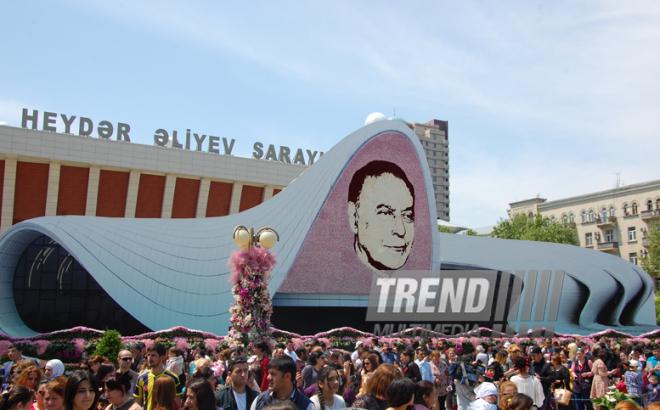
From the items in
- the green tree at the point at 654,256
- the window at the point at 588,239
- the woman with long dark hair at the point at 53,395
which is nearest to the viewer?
the woman with long dark hair at the point at 53,395

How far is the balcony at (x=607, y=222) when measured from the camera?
176 ft

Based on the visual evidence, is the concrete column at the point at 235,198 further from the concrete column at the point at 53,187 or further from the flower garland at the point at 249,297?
the flower garland at the point at 249,297

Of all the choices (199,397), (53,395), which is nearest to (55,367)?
(53,395)

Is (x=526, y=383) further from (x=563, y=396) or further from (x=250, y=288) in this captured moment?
(x=250, y=288)

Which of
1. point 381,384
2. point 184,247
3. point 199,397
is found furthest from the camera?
point 184,247

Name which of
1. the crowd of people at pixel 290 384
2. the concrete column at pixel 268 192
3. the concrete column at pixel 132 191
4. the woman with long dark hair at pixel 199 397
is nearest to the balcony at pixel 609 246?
the concrete column at pixel 268 192

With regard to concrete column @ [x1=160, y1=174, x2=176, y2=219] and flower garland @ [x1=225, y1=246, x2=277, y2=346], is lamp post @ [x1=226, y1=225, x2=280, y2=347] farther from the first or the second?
concrete column @ [x1=160, y1=174, x2=176, y2=219]

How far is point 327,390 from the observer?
533cm

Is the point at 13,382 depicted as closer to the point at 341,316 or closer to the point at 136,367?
the point at 136,367

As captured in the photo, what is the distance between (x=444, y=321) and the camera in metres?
25.2

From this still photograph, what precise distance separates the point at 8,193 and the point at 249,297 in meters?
24.0

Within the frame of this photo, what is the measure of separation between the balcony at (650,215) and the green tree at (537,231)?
6409 mm

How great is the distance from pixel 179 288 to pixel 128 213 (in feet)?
48.2

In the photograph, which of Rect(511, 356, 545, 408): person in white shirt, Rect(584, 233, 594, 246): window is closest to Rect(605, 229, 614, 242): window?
Rect(584, 233, 594, 246): window
